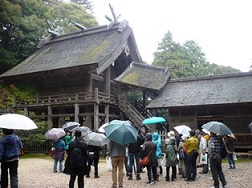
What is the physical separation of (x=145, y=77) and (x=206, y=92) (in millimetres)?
4997

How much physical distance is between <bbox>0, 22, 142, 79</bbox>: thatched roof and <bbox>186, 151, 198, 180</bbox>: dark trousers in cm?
1159

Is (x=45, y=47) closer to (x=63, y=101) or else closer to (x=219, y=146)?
(x=63, y=101)

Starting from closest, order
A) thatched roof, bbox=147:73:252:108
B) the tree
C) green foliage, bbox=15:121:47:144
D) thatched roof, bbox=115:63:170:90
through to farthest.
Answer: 1. thatched roof, bbox=147:73:252:108
2. green foliage, bbox=15:121:47:144
3. thatched roof, bbox=115:63:170:90
4. the tree

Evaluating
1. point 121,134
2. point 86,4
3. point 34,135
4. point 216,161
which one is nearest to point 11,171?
point 121,134

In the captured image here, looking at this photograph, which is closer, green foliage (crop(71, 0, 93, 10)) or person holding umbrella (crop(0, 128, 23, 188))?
person holding umbrella (crop(0, 128, 23, 188))

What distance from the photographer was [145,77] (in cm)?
2202

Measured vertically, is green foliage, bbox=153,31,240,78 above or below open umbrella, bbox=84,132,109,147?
above

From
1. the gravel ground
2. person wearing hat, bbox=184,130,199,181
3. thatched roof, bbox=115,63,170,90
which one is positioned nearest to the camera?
the gravel ground

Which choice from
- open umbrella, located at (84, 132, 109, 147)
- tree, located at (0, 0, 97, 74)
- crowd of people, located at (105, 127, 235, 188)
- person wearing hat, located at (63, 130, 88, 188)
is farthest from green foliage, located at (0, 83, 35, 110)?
person wearing hat, located at (63, 130, 88, 188)

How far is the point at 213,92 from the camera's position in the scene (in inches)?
758

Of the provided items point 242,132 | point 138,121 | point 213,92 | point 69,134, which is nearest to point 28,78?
point 138,121

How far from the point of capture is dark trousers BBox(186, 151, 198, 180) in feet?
29.9

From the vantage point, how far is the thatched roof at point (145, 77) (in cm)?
2090

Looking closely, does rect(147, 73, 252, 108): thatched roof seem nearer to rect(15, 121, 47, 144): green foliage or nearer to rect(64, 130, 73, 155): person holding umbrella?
rect(15, 121, 47, 144): green foliage
